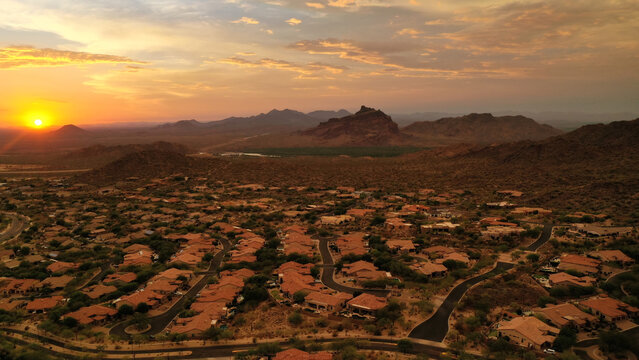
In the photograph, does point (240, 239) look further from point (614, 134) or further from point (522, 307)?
point (614, 134)

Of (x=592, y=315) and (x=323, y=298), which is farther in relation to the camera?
(x=323, y=298)

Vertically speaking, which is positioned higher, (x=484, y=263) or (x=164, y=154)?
(x=164, y=154)

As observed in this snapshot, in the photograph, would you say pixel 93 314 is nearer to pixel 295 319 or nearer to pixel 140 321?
pixel 140 321

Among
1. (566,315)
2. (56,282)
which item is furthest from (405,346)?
(56,282)

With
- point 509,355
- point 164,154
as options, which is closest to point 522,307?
point 509,355

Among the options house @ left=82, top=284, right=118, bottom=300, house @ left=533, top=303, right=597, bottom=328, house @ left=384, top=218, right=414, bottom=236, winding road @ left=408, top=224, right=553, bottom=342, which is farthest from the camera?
house @ left=384, top=218, right=414, bottom=236

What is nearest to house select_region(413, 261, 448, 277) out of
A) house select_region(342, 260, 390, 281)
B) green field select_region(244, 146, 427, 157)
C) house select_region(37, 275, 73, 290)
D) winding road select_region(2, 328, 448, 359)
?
house select_region(342, 260, 390, 281)

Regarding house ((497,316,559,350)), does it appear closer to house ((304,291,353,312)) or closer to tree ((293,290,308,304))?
house ((304,291,353,312))
